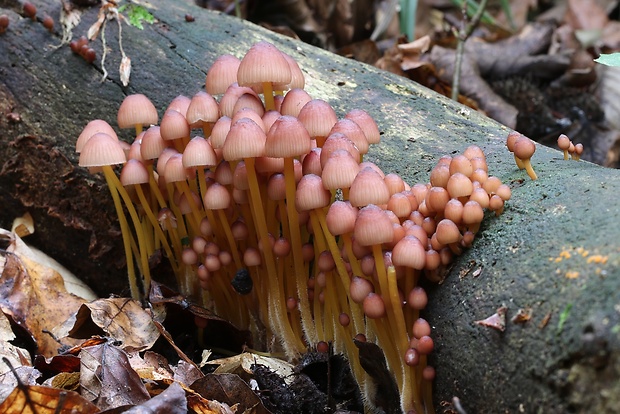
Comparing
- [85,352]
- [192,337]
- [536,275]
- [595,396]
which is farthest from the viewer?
[192,337]

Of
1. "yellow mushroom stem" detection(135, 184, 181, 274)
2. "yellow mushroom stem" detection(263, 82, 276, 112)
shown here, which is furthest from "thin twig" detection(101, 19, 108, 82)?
"yellow mushroom stem" detection(263, 82, 276, 112)

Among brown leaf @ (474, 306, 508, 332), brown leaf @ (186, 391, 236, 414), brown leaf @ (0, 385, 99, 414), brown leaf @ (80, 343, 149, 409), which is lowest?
brown leaf @ (186, 391, 236, 414)

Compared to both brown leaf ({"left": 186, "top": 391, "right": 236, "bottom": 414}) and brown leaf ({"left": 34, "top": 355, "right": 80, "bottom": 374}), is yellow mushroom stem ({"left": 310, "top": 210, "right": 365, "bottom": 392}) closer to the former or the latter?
brown leaf ({"left": 186, "top": 391, "right": 236, "bottom": 414})

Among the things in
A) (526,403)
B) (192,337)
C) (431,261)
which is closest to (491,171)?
(431,261)

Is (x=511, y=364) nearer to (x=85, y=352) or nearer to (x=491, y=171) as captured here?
(x=491, y=171)

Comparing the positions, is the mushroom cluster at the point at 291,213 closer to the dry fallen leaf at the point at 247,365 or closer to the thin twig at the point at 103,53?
the dry fallen leaf at the point at 247,365

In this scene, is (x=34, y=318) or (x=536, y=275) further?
(x=34, y=318)

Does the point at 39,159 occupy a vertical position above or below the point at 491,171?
below
